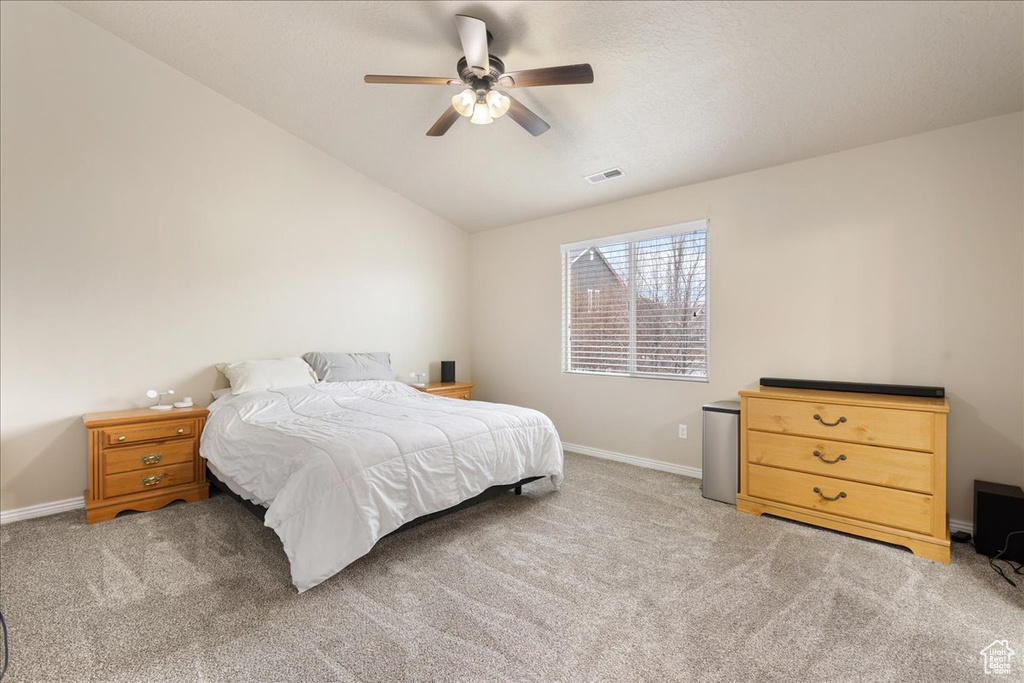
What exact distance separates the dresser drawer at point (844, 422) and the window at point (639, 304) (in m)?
0.81

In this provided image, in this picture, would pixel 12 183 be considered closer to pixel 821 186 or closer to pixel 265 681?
pixel 265 681

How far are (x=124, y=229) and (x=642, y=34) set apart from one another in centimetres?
374

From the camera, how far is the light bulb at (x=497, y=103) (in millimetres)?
2414

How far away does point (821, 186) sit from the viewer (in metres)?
3.09

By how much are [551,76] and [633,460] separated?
3.21 metres

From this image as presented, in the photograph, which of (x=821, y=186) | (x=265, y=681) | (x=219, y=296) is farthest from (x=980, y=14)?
(x=219, y=296)

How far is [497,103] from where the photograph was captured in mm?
2447

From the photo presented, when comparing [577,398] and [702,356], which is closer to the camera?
[702,356]

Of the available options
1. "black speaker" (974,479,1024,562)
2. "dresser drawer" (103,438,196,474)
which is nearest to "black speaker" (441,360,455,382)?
"dresser drawer" (103,438,196,474)

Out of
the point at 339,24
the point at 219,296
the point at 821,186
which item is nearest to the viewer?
the point at 339,24

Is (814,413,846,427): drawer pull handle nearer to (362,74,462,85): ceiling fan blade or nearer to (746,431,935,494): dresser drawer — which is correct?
(746,431,935,494): dresser drawer

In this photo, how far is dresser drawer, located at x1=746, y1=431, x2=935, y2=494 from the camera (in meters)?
2.40

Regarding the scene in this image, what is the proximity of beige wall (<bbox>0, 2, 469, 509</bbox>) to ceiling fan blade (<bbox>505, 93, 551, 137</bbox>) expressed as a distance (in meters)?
2.49

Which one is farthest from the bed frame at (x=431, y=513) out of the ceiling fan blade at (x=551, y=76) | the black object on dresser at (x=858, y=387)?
the ceiling fan blade at (x=551, y=76)
